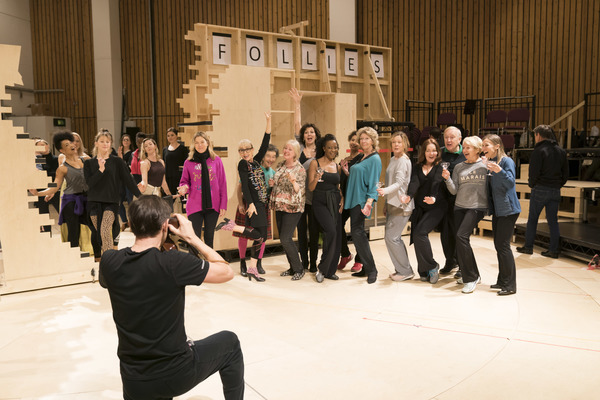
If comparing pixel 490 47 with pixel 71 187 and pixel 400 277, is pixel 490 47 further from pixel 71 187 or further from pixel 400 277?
pixel 71 187

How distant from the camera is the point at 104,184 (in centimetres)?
520

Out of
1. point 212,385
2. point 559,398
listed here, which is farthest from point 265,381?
point 559,398

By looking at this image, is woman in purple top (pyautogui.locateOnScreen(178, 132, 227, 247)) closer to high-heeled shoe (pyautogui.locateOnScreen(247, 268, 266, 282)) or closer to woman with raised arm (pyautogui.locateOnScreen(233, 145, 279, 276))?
woman with raised arm (pyautogui.locateOnScreen(233, 145, 279, 276))

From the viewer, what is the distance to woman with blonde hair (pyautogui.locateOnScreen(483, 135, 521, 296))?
453cm

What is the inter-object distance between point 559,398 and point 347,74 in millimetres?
6998

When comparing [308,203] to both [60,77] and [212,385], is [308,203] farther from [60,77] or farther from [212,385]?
[60,77]

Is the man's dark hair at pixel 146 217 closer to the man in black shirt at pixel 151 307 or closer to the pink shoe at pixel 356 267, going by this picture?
the man in black shirt at pixel 151 307

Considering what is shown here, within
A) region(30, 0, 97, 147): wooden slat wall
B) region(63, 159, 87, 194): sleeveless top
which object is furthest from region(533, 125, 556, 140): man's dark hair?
region(30, 0, 97, 147): wooden slat wall

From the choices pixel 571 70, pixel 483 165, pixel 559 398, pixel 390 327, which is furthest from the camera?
pixel 571 70

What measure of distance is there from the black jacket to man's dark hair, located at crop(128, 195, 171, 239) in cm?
528

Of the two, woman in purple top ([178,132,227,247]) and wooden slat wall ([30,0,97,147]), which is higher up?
wooden slat wall ([30,0,97,147])

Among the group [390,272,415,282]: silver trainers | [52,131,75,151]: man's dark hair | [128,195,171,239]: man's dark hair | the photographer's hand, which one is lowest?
[390,272,415,282]: silver trainers

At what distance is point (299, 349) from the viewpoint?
11.5 feet

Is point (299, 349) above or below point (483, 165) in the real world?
below
